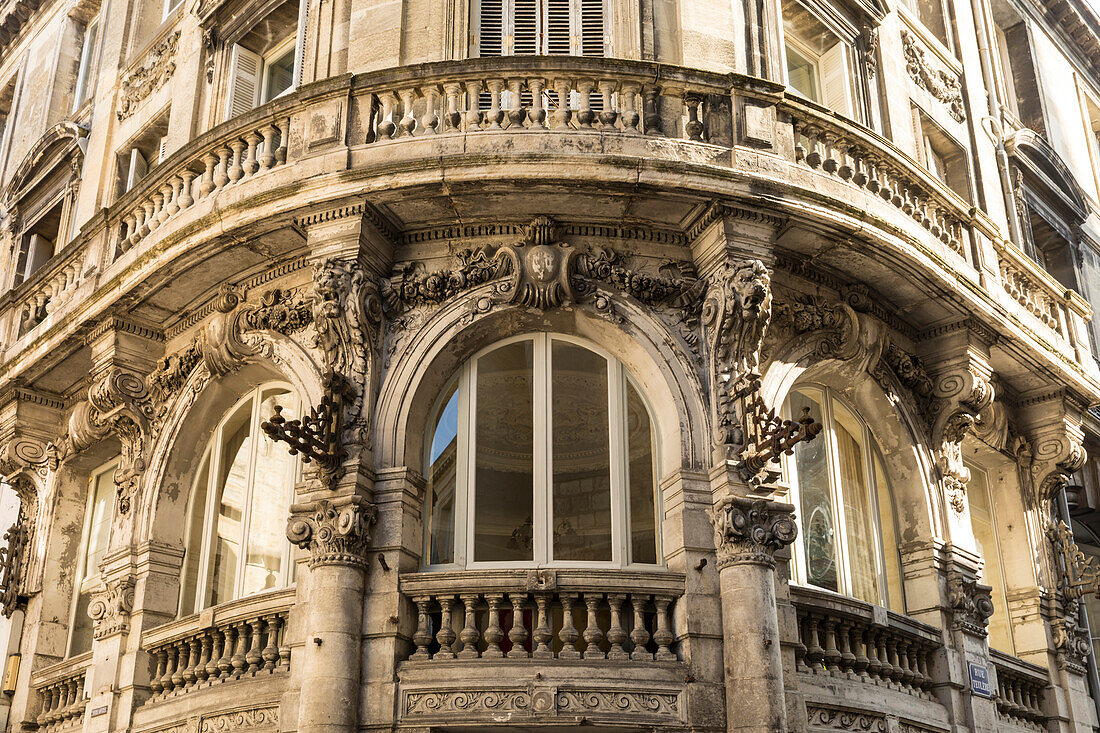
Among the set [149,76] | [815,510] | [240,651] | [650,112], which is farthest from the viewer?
[149,76]

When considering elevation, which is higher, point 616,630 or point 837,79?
point 837,79

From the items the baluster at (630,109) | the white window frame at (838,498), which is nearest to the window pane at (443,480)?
the baluster at (630,109)

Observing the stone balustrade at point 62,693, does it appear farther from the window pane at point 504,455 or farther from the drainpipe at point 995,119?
the drainpipe at point 995,119

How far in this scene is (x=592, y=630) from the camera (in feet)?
32.3

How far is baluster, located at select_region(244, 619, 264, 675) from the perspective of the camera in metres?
10.5

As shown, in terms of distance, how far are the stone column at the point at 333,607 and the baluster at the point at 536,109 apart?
376 cm

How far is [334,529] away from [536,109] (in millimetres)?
4234

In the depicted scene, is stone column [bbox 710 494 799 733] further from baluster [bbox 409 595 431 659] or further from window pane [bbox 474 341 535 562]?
baluster [bbox 409 595 431 659]

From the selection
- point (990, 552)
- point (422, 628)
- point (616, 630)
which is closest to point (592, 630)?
point (616, 630)

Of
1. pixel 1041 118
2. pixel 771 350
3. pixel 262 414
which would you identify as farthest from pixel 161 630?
pixel 1041 118

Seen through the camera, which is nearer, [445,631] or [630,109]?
[445,631]

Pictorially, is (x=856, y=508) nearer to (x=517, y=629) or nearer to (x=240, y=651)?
(x=517, y=629)

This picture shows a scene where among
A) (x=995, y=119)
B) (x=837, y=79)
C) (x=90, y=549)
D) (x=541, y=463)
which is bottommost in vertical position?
(x=541, y=463)

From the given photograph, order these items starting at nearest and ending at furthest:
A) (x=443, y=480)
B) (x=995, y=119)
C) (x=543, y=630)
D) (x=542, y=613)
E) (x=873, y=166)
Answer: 1. (x=543, y=630)
2. (x=542, y=613)
3. (x=443, y=480)
4. (x=873, y=166)
5. (x=995, y=119)
